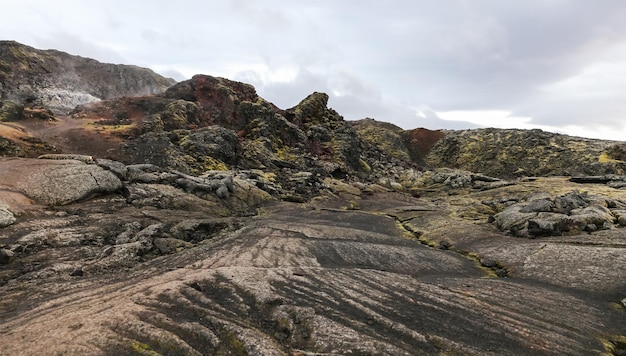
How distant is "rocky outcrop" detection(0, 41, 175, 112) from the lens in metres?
77.4

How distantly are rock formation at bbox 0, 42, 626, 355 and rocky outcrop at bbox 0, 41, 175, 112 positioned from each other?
39.3 m

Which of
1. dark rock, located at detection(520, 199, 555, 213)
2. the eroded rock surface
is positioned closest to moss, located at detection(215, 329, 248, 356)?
the eroded rock surface

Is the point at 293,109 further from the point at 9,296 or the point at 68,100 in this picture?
the point at 9,296

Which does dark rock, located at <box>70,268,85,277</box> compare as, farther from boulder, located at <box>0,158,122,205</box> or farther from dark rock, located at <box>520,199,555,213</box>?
dark rock, located at <box>520,199,555,213</box>

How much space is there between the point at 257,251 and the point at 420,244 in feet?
35.8

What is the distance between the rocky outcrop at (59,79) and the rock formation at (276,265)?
39313mm

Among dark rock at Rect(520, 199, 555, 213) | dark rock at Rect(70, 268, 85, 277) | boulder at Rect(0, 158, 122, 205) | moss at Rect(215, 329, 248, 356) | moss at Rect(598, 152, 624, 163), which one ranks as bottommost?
dark rock at Rect(70, 268, 85, 277)

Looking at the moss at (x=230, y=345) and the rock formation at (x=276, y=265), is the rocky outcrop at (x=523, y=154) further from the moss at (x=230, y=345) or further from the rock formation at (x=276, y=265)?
the moss at (x=230, y=345)

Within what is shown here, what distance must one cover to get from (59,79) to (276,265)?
333 feet

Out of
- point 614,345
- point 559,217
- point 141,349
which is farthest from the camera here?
point 559,217

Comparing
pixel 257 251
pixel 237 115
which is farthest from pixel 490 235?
pixel 237 115

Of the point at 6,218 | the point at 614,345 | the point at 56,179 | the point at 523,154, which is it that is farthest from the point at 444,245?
the point at 523,154

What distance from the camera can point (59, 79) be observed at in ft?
298

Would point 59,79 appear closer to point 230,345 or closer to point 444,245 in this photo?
point 444,245
